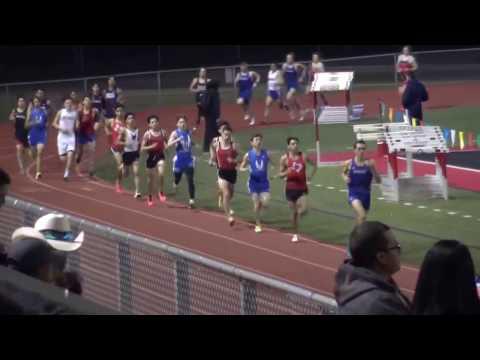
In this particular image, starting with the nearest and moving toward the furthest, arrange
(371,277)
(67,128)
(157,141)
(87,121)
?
1. (371,277)
2. (157,141)
3. (67,128)
4. (87,121)

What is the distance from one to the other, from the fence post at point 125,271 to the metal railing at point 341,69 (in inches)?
1241

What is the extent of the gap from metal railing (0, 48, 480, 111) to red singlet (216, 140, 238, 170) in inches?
793

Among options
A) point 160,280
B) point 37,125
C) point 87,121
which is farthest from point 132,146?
point 160,280

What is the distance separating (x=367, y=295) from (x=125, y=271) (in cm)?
398

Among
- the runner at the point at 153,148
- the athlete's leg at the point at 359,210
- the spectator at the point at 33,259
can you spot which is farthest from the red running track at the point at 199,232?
the spectator at the point at 33,259

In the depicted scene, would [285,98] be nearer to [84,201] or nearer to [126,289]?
[84,201]

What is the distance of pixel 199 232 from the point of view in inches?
770

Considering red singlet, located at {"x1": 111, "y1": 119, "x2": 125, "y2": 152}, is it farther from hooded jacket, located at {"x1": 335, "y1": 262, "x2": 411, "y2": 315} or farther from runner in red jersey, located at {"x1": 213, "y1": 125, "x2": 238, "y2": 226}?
hooded jacket, located at {"x1": 335, "y1": 262, "x2": 411, "y2": 315}

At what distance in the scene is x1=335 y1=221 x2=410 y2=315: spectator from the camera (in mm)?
4496

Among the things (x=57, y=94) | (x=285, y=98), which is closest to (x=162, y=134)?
(x=285, y=98)

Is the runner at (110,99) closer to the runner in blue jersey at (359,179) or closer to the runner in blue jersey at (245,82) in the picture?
the runner in blue jersey at (245,82)

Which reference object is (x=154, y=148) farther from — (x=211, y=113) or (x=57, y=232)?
(x=57, y=232)

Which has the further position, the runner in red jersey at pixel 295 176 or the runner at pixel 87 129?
the runner at pixel 87 129

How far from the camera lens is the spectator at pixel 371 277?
4.50m
